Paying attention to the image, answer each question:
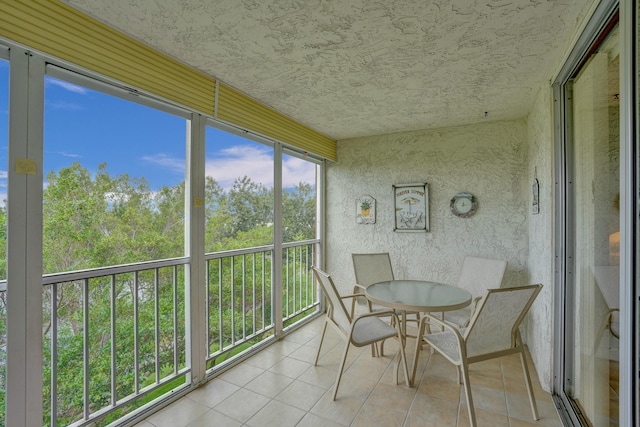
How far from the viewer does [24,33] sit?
1374mm

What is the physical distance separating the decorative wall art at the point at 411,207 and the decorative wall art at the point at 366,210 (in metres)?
0.31

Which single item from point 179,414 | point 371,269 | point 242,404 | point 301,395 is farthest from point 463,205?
point 179,414

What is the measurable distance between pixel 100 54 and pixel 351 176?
9.99 ft

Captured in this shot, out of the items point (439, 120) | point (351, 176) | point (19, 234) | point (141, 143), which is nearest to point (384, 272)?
point (351, 176)

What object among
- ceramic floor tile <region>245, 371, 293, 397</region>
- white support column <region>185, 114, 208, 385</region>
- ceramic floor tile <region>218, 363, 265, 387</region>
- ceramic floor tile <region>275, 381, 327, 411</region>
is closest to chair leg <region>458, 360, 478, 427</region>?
ceramic floor tile <region>275, 381, 327, 411</region>

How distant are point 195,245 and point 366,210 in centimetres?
239

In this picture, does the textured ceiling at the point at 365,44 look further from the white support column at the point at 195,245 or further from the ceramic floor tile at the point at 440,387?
the ceramic floor tile at the point at 440,387

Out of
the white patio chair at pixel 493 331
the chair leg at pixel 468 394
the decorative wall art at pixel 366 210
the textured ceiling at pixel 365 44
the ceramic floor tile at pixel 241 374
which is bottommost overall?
the ceramic floor tile at pixel 241 374

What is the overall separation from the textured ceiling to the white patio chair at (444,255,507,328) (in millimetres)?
1620

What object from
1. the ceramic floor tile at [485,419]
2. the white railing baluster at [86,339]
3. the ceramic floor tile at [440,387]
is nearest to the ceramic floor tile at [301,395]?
the ceramic floor tile at [440,387]

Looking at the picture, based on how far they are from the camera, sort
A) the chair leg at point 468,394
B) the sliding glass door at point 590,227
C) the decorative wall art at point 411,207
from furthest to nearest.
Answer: the decorative wall art at point 411,207, the chair leg at point 468,394, the sliding glass door at point 590,227

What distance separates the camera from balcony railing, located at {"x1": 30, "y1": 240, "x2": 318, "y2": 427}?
176 cm

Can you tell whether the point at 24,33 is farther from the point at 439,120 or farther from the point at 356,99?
the point at 439,120

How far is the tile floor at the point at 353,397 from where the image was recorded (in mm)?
1929
